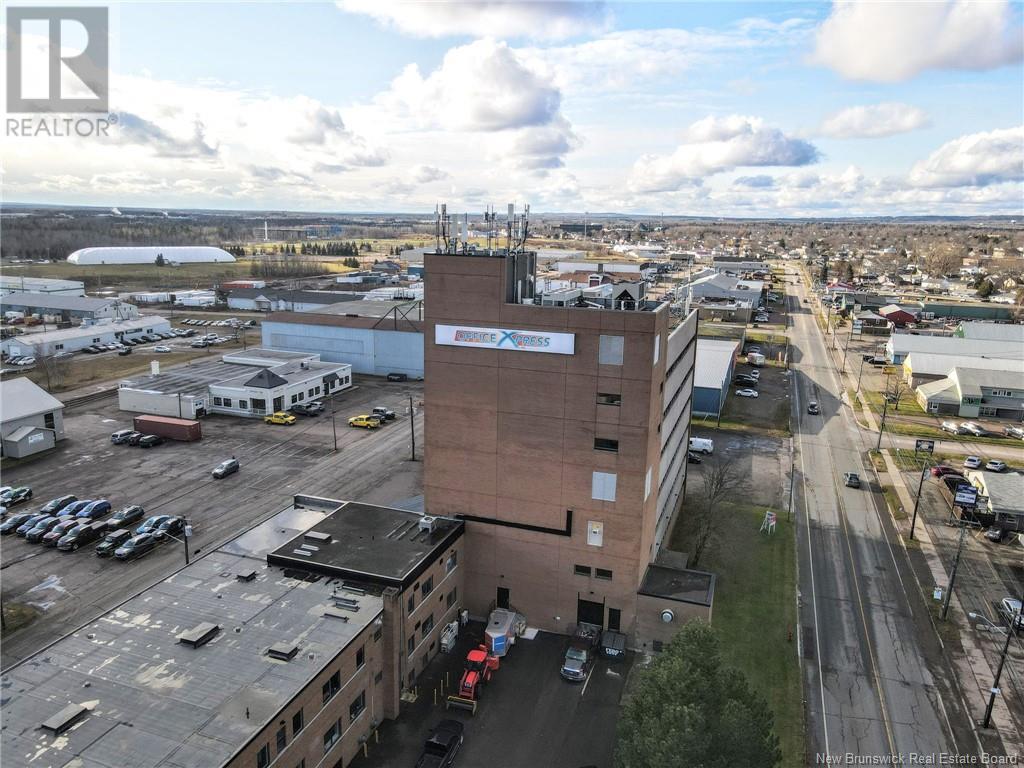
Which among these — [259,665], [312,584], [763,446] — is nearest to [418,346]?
[763,446]

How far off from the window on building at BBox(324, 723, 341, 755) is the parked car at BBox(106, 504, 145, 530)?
30339mm

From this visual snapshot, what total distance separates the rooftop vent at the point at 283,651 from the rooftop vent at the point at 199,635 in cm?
283

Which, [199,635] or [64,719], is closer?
[64,719]

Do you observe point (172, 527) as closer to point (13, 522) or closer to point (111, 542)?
point (111, 542)

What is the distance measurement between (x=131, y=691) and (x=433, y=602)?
14.2 metres

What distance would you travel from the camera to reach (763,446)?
227 ft

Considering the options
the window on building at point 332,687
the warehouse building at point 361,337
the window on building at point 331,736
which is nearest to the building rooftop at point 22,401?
the warehouse building at point 361,337

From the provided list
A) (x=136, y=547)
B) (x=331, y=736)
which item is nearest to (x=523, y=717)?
(x=331, y=736)

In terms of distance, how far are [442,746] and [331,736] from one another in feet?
15.1

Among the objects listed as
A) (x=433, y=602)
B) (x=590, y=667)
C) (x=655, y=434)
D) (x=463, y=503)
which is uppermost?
(x=655, y=434)

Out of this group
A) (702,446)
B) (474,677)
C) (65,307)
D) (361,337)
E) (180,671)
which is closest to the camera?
(180,671)

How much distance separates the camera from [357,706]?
92.0 ft

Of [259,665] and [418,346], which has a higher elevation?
[418,346]

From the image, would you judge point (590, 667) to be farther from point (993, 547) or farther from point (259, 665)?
point (993, 547)
